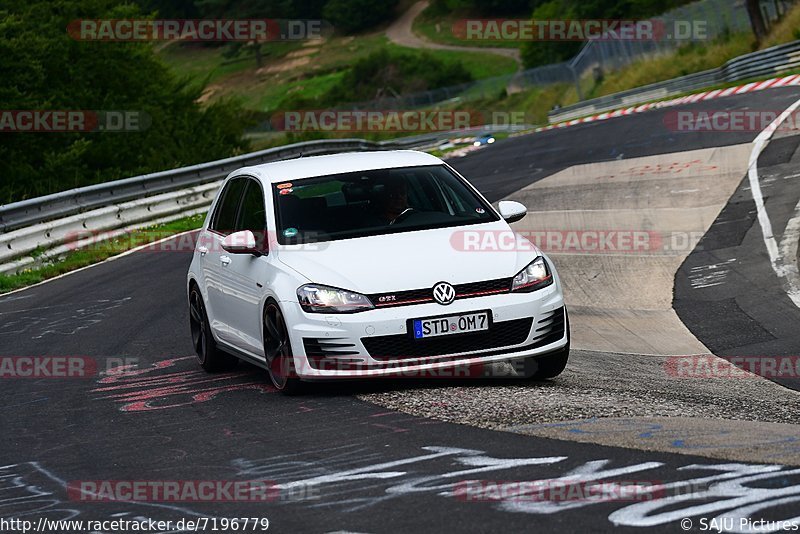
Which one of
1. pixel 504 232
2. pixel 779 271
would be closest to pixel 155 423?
pixel 504 232

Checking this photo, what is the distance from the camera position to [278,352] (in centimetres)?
865

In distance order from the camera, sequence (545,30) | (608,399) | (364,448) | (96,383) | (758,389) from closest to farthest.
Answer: (364,448) < (608,399) < (758,389) < (96,383) < (545,30)

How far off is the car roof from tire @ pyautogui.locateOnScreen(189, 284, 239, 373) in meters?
1.24

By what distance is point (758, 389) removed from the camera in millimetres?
8625

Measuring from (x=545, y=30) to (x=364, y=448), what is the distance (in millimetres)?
95530

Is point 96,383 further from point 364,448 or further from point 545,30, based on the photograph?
point 545,30

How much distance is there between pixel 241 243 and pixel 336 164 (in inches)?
43.7

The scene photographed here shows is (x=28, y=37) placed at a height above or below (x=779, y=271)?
above

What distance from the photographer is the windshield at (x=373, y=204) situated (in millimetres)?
9086

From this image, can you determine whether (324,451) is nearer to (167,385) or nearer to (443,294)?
(443,294)

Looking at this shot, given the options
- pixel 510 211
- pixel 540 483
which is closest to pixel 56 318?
pixel 510 211

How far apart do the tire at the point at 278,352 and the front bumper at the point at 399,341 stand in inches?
4.7
